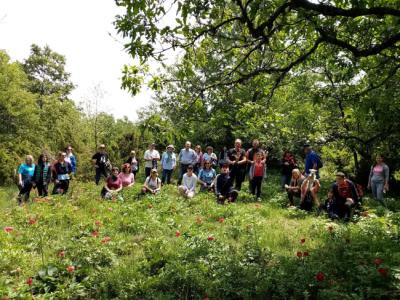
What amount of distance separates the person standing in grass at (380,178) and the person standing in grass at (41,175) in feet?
34.8

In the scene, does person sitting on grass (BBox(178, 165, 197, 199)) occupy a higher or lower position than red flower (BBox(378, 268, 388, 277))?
higher

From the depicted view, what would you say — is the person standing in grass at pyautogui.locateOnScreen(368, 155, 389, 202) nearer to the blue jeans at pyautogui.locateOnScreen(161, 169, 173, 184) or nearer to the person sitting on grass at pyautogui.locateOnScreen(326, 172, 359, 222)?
the person sitting on grass at pyautogui.locateOnScreen(326, 172, 359, 222)

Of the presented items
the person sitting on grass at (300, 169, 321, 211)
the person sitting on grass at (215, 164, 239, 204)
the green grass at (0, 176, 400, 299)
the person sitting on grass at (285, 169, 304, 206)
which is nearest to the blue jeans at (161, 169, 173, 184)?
A: the person sitting on grass at (215, 164, 239, 204)

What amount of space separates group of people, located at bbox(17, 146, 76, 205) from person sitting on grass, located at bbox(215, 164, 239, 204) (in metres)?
Answer: 5.16

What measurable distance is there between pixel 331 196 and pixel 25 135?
2018cm

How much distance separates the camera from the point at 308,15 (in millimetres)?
5469

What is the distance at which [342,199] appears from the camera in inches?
372

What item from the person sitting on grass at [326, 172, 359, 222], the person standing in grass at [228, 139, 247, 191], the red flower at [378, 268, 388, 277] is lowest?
the red flower at [378, 268, 388, 277]

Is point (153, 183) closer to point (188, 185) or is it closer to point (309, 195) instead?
point (188, 185)

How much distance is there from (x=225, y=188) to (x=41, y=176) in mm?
6001

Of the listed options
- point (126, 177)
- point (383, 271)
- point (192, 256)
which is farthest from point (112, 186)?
point (383, 271)

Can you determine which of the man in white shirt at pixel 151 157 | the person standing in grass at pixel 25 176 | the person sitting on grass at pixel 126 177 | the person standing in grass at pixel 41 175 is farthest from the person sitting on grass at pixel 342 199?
the person standing in grass at pixel 25 176

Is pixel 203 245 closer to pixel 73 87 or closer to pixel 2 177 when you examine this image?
pixel 2 177

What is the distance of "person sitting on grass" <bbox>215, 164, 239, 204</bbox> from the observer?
37.6ft
